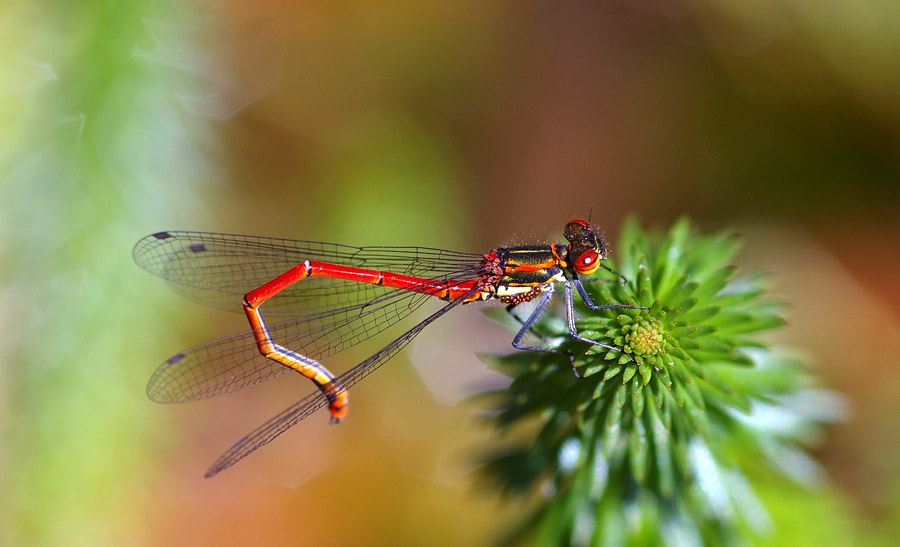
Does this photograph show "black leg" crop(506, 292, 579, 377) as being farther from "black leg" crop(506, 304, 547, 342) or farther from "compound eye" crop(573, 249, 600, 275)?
"compound eye" crop(573, 249, 600, 275)

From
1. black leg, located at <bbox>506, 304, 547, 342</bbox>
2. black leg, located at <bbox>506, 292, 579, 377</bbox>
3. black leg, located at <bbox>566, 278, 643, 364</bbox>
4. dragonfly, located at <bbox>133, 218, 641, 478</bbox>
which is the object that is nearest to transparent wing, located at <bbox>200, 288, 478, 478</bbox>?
dragonfly, located at <bbox>133, 218, 641, 478</bbox>

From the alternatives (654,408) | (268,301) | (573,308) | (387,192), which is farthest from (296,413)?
(387,192)

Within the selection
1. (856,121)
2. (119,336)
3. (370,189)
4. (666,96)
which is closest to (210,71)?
(370,189)

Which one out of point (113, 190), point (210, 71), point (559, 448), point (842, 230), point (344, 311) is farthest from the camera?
point (842, 230)

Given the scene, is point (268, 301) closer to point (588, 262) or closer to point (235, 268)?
point (235, 268)

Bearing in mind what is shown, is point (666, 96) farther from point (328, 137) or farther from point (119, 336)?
point (119, 336)

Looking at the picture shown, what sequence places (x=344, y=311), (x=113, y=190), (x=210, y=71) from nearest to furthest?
(x=344, y=311), (x=113, y=190), (x=210, y=71)
